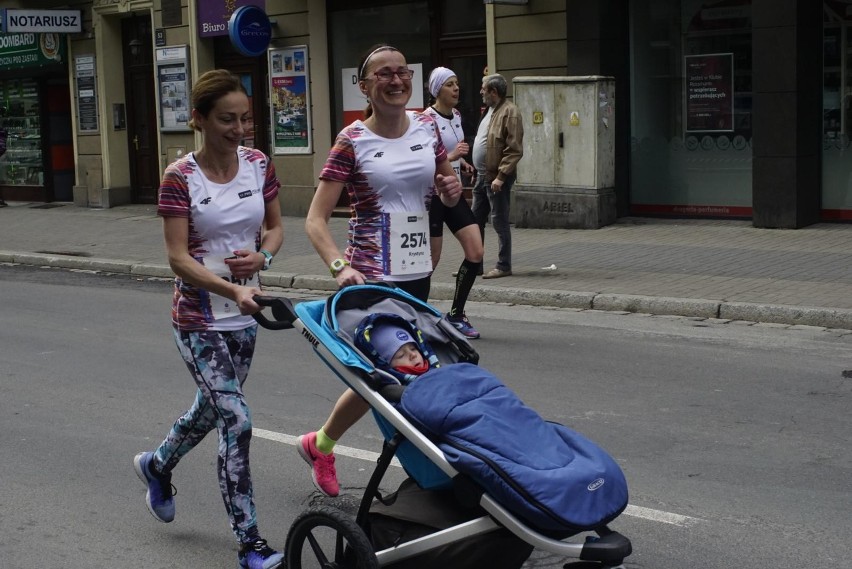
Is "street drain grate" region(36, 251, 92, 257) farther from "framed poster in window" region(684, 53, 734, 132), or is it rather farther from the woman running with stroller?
the woman running with stroller

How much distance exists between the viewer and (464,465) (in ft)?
11.9

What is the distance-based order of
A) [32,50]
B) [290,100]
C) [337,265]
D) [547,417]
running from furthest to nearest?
1. [32,50]
2. [290,100]
3. [547,417]
4. [337,265]

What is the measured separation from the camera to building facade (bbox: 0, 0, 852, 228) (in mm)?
14113

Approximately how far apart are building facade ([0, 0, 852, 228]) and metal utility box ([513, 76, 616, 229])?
295 mm

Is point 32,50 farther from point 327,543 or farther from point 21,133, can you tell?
point 327,543

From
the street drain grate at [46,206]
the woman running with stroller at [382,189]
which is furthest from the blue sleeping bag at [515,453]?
the street drain grate at [46,206]

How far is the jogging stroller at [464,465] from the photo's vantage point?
11.7 feet

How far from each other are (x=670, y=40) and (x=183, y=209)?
12.1 meters

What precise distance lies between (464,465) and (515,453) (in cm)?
15

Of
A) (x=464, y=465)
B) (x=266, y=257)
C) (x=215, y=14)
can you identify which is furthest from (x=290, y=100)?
(x=464, y=465)

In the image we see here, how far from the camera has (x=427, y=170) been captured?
529 centimetres

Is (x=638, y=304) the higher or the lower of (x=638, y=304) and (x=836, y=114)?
the lower

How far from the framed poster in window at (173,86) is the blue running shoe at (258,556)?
16.6m

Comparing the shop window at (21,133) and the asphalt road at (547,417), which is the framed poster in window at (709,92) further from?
the shop window at (21,133)
